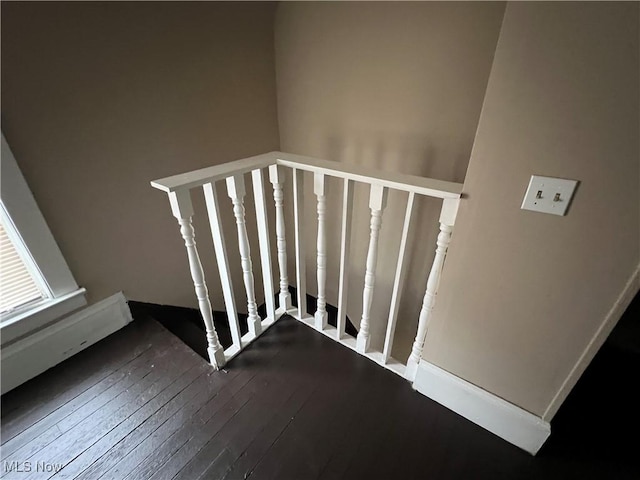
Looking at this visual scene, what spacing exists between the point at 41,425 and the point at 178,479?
2.33ft

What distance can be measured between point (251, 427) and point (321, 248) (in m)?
0.85

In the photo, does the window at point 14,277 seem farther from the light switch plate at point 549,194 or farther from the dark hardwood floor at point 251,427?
the light switch plate at point 549,194

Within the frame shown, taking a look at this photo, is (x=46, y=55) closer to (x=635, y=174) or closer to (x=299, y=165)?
(x=299, y=165)

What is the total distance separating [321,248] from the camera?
1.51 m

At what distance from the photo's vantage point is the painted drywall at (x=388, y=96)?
4.63 feet

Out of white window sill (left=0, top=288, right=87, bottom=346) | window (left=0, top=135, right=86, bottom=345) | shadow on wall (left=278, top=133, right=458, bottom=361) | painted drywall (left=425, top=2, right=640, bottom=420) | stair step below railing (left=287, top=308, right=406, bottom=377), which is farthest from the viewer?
shadow on wall (left=278, top=133, right=458, bottom=361)

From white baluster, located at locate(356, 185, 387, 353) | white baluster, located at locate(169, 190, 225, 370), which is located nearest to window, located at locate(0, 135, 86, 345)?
white baluster, located at locate(169, 190, 225, 370)

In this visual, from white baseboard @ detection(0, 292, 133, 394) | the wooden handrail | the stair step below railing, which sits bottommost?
the stair step below railing

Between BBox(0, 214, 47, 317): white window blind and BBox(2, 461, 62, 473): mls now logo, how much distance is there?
63cm

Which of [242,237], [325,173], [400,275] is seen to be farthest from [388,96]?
[242,237]

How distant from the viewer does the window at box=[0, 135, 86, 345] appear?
1.26m

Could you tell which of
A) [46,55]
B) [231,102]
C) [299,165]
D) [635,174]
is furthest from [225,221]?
[635,174]

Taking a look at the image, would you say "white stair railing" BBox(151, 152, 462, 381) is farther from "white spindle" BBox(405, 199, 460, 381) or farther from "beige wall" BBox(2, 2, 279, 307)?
"beige wall" BBox(2, 2, 279, 307)

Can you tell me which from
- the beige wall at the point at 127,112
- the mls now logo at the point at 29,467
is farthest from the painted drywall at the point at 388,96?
the mls now logo at the point at 29,467
